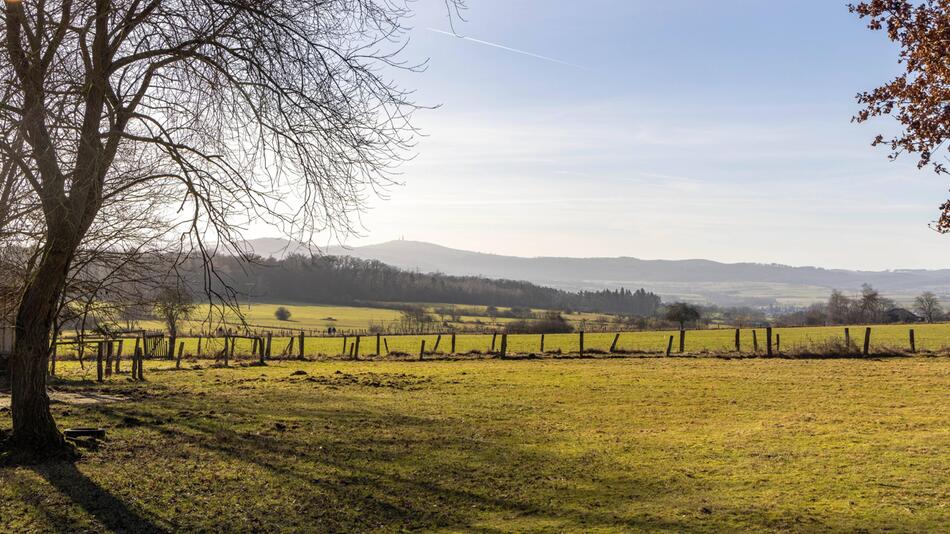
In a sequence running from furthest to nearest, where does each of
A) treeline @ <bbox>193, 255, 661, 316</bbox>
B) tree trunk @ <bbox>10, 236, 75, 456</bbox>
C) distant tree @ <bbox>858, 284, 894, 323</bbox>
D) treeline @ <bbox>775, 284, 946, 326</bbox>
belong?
treeline @ <bbox>193, 255, 661, 316</bbox>, distant tree @ <bbox>858, 284, 894, 323</bbox>, treeline @ <bbox>775, 284, 946, 326</bbox>, tree trunk @ <bbox>10, 236, 75, 456</bbox>

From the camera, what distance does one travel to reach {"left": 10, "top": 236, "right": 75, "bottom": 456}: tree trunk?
29.2ft

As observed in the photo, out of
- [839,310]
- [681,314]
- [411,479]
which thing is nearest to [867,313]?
[839,310]

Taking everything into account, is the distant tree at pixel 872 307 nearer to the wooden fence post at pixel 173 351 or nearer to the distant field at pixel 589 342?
the distant field at pixel 589 342

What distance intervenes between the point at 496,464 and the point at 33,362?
6368 mm

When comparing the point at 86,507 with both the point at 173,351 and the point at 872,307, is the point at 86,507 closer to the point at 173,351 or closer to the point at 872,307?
the point at 173,351

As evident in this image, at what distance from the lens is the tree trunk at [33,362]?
8906mm

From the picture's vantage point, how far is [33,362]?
905 cm

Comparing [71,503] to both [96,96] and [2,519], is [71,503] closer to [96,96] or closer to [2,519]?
[2,519]

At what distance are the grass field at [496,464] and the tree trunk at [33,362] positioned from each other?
648 millimetres

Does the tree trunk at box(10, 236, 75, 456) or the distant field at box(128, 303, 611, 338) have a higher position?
the tree trunk at box(10, 236, 75, 456)

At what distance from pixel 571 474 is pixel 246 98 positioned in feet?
21.5

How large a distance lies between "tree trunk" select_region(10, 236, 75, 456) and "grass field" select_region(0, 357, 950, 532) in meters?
0.65

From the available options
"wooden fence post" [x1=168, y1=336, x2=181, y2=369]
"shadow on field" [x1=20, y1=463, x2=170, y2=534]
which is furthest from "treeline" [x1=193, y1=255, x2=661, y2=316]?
"shadow on field" [x1=20, y1=463, x2=170, y2=534]

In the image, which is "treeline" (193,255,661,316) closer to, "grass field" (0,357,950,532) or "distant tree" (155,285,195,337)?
"grass field" (0,357,950,532)
